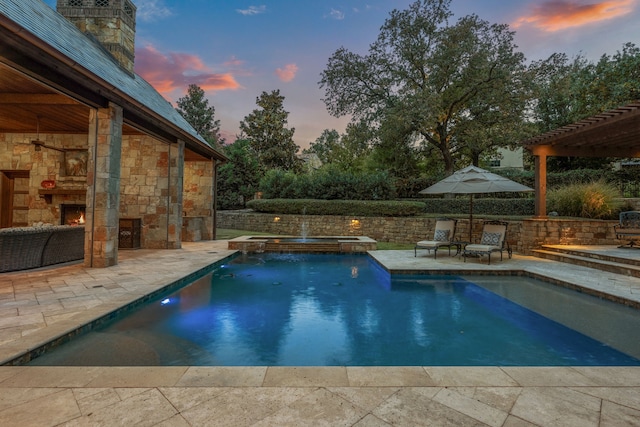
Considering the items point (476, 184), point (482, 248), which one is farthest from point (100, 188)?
point (476, 184)

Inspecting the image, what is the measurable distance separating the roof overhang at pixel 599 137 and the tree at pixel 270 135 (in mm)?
20389

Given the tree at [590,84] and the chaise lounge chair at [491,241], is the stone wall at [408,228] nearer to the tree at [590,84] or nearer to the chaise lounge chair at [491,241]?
the chaise lounge chair at [491,241]

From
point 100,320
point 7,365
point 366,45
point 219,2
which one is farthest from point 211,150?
point 366,45

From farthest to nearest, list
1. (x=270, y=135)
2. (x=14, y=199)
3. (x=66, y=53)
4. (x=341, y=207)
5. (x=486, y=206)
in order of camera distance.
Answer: (x=270, y=135), (x=486, y=206), (x=341, y=207), (x=14, y=199), (x=66, y=53)

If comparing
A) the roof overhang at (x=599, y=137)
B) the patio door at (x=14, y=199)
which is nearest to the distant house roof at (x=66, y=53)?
the patio door at (x=14, y=199)

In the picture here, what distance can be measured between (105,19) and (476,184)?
12.3 metres

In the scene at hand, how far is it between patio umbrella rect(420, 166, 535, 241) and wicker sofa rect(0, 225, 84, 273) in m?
9.63

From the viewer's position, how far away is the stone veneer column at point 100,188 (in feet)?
23.8

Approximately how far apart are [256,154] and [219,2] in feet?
47.0

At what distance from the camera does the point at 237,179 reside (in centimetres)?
2411

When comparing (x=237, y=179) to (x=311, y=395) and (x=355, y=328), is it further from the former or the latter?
(x=311, y=395)

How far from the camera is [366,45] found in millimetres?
19438

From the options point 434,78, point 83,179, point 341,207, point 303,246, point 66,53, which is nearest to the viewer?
point 66,53

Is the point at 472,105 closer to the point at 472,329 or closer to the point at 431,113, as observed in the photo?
the point at 431,113
